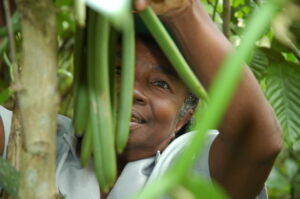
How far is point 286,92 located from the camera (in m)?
1.12

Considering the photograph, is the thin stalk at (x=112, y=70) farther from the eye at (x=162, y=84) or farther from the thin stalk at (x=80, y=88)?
the eye at (x=162, y=84)

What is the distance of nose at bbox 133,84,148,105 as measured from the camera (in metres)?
1.04

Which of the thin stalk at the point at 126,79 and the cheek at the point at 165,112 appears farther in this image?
the cheek at the point at 165,112

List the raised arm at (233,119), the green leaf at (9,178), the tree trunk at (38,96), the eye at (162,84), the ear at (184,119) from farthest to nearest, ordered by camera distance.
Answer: the ear at (184,119) → the eye at (162,84) → the raised arm at (233,119) → the green leaf at (9,178) → the tree trunk at (38,96)

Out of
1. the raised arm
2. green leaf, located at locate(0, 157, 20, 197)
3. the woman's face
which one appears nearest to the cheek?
the woman's face

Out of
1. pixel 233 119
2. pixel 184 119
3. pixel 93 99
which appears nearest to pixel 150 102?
pixel 184 119

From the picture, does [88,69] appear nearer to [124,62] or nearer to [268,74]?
[124,62]

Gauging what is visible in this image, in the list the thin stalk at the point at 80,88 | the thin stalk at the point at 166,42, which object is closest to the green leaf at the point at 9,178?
the thin stalk at the point at 80,88

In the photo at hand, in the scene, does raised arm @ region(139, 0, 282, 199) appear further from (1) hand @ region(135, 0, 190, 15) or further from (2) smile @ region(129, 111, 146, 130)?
(2) smile @ region(129, 111, 146, 130)

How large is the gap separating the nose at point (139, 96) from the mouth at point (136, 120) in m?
0.02

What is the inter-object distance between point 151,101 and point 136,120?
0.05 meters

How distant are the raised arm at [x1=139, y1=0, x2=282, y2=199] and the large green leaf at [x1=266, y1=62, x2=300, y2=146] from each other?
0.22m

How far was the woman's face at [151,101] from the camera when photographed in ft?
3.42

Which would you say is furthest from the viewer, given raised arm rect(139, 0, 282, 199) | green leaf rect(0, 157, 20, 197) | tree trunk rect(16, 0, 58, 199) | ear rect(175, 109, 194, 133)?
ear rect(175, 109, 194, 133)
